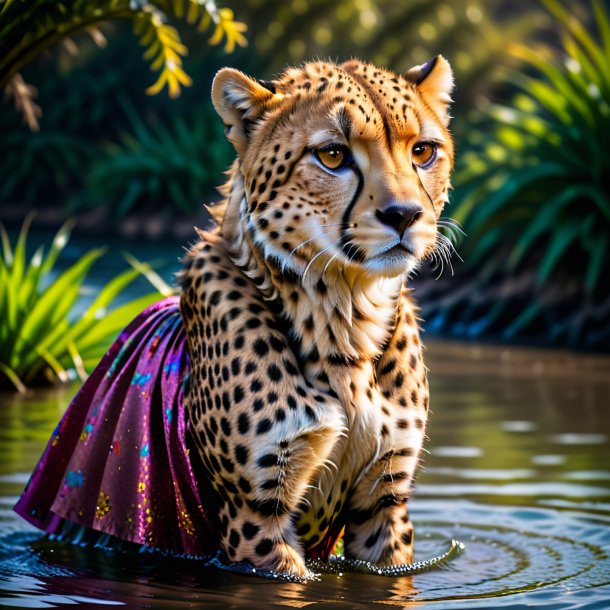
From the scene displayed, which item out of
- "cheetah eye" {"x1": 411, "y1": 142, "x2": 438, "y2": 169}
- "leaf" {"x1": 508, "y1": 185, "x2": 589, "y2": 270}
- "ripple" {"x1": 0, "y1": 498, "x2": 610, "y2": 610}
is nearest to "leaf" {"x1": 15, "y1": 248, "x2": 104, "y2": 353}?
"ripple" {"x1": 0, "y1": 498, "x2": 610, "y2": 610}

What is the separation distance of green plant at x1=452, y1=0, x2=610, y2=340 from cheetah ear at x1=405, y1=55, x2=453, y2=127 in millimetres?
6938

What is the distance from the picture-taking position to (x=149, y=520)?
4.45 m

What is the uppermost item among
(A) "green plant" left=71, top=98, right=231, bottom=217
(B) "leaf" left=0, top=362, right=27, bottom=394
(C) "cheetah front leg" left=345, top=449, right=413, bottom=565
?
(A) "green plant" left=71, top=98, right=231, bottom=217

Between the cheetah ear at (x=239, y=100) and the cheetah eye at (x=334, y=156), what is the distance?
281 millimetres

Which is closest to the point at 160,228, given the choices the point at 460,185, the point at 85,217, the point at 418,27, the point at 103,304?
the point at 85,217

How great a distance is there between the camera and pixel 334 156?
394 cm

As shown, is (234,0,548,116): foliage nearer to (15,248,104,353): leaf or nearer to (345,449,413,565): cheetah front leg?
(15,248,104,353): leaf

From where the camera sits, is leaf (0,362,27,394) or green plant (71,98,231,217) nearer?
leaf (0,362,27,394)

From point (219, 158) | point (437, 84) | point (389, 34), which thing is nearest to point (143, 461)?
point (437, 84)

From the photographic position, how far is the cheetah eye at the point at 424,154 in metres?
4.06

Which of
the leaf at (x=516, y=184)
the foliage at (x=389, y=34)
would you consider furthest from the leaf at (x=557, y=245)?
the foliage at (x=389, y=34)

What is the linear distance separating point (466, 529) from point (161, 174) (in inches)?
641

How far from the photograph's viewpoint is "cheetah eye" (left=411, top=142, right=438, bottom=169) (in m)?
4.06

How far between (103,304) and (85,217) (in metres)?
13.2
